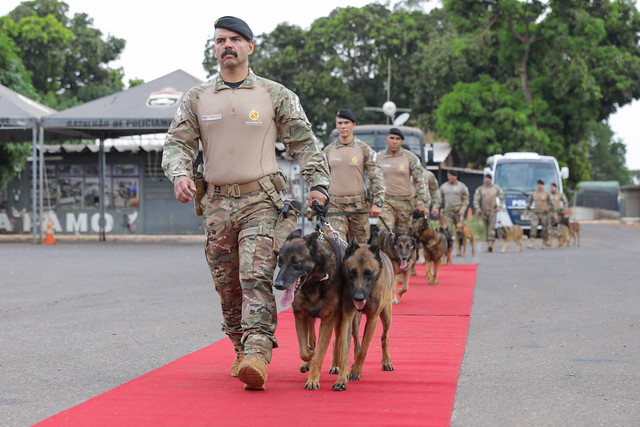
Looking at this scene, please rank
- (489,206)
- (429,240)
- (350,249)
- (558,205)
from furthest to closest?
(558,205)
(489,206)
(429,240)
(350,249)

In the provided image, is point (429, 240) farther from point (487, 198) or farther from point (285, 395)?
point (487, 198)

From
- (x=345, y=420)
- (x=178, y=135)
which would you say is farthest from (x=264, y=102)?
(x=345, y=420)

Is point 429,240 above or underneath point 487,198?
underneath

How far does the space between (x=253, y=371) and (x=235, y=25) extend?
2.11 meters

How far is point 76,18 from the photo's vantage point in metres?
55.4

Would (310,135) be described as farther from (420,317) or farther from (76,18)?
(76,18)

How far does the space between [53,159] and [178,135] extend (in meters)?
27.3

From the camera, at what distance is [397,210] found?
11906 millimetres

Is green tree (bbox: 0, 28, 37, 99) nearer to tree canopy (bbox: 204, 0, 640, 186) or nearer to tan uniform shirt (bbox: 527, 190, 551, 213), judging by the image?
tan uniform shirt (bbox: 527, 190, 551, 213)

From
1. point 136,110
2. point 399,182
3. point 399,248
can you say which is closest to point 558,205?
point 136,110

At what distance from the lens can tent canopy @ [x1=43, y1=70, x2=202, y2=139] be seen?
22.9 m

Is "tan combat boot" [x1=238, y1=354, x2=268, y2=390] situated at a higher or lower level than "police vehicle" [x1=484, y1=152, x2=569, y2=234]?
lower

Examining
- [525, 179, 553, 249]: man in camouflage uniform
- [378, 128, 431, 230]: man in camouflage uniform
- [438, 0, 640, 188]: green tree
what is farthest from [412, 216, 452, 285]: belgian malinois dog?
[438, 0, 640, 188]: green tree

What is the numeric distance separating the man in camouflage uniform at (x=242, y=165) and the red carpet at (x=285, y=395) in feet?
1.18
